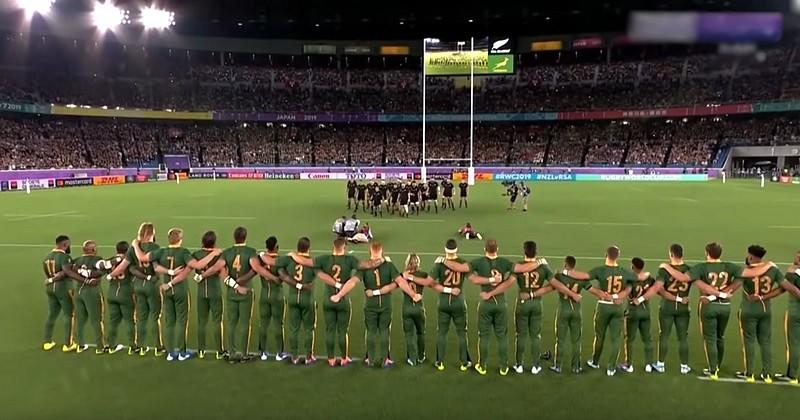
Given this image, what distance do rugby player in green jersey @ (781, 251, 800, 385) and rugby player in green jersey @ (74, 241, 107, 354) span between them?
9.88 m

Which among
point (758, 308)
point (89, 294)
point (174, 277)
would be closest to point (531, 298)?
point (758, 308)

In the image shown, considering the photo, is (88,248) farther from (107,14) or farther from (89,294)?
(107,14)

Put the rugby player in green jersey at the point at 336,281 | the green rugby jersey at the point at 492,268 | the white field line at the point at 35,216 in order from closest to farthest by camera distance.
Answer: the green rugby jersey at the point at 492,268, the rugby player in green jersey at the point at 336,281, the white field line at the point at 35,216

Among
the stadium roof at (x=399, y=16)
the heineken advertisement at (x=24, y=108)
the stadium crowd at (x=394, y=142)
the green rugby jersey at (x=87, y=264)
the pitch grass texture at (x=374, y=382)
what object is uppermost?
the stadium roof at (x=399, y=16)

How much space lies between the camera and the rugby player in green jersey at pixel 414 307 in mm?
7219

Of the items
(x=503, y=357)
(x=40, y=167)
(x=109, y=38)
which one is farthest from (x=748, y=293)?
(x=109, y=38)

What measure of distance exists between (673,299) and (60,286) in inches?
366

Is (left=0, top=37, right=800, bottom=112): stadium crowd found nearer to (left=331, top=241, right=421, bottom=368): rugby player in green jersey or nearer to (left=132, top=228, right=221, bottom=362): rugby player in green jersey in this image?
(left=132, top=228, right=221, bottom=362): rugby player in green jersey

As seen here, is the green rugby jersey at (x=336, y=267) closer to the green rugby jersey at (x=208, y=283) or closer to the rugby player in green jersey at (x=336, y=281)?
the rugby player in green jersey at (x=336, y=281)

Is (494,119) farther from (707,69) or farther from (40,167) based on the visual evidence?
(40,167)

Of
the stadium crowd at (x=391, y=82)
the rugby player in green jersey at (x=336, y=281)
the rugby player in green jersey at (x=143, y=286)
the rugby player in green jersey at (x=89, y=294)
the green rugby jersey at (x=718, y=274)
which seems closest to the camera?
the green rugby jersey at (x=718, y=274)

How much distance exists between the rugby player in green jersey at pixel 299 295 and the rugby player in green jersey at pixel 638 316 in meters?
4.62

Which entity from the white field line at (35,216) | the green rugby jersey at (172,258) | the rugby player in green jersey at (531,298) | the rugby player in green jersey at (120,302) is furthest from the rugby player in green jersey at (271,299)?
the white field line at (35,216)

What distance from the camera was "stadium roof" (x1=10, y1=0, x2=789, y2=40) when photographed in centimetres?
5178
